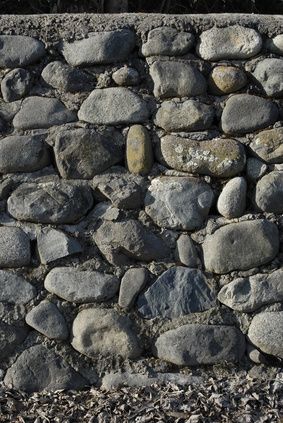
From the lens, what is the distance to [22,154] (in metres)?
3.70

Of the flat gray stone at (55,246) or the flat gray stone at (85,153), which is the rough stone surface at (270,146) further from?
the flat gray stone at (55,246)

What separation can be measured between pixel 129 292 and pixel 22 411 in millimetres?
646

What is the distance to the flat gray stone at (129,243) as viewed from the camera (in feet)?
11.8

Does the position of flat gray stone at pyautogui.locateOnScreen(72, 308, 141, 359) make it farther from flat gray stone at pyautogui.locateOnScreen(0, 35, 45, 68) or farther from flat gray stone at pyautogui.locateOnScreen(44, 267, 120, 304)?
flat gray stone at pyautogui.locateOnScreen(0, 35, 45, 68)

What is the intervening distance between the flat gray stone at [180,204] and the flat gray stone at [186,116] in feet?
0.77

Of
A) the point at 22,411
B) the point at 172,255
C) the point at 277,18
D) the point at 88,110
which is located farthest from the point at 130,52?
the point at 22,411

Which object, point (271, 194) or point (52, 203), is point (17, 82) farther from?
point (271, 194)

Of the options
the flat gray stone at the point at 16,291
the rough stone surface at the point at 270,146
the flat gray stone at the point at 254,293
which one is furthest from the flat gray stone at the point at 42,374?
the rough stone surface at the point at 270,146

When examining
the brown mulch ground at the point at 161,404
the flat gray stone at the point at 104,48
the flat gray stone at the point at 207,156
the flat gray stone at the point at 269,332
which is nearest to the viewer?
the brown mulch ground at the point at 161,404

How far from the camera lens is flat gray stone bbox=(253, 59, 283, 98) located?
366 cm

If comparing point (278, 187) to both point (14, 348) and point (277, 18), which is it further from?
point (14, 348)

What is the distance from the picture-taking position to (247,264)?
140 inches

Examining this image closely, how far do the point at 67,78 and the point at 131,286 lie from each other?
0.95 metres

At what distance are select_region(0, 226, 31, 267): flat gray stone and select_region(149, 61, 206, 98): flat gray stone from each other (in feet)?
2.81
